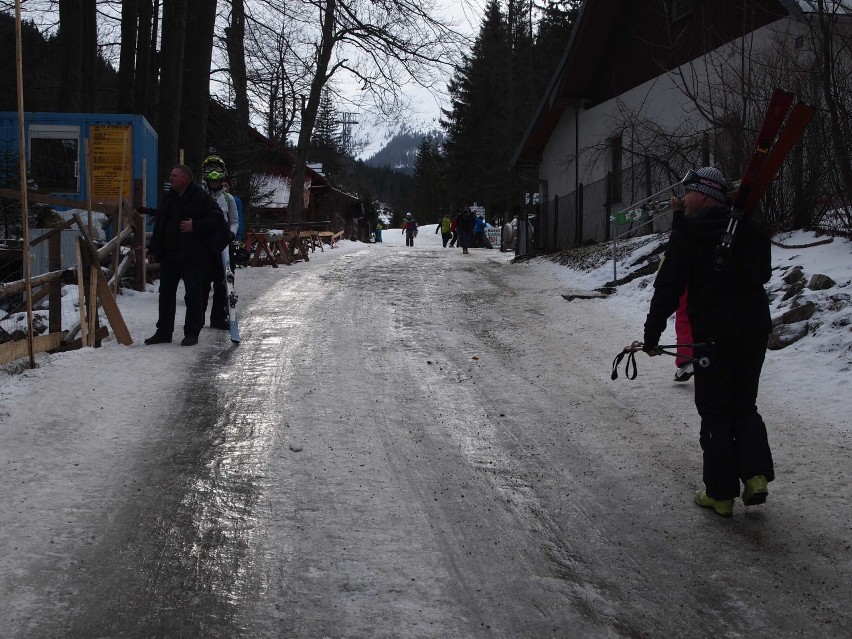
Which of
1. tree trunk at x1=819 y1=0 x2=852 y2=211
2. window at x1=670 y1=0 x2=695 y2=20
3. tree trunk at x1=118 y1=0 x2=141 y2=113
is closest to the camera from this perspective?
tree trunk at x1=819 y1=0 x2=852 y2=211

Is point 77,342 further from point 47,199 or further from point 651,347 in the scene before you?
point 651,347

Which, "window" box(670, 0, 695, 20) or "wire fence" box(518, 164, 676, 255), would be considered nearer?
"wire fence" box(518, 164, 676, 255)

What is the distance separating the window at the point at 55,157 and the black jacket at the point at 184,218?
25.6ft

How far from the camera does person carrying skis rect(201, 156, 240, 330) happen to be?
9.29m

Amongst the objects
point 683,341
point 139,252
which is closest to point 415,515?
point 683,341

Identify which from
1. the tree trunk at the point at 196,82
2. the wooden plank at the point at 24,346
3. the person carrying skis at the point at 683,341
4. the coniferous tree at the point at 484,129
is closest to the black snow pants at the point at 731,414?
the person carrying skis at the point at 683,341

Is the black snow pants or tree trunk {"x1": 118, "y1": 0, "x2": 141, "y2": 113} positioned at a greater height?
tree trunk {"x1": 118, "y1": 0, "x2": 141, "y2": 113}

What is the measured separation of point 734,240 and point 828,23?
6.99 meters

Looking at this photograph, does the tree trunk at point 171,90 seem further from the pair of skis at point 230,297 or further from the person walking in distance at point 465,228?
the person walking in distance at point 465,228

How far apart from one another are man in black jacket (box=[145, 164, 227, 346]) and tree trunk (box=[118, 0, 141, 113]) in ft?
41.5

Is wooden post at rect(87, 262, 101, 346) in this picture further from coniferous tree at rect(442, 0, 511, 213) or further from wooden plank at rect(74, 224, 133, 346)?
coniferous tree at rect(442, 0, 511, 213)

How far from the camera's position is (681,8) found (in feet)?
62.1

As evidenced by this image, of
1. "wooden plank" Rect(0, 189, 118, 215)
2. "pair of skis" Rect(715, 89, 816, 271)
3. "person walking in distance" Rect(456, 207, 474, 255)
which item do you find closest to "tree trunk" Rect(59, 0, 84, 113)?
"wooden plank" Rect(0, 189, 118, 215)

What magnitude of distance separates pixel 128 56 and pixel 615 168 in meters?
12.6
